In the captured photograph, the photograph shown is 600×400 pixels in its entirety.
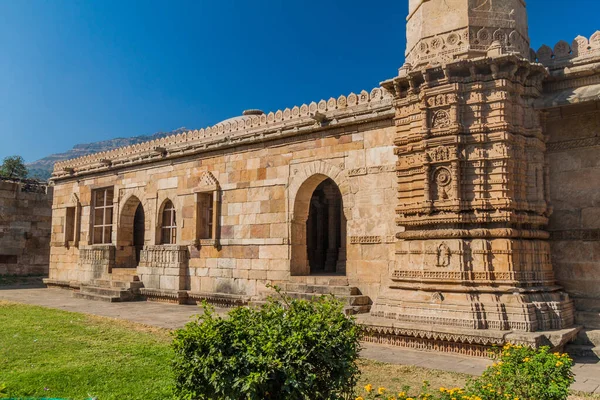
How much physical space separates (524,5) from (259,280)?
8.45 meters

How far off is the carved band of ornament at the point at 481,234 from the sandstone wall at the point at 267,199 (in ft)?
5.67

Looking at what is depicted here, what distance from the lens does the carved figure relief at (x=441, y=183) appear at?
8.66 metres

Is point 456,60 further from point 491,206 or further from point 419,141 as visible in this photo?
point 491,206

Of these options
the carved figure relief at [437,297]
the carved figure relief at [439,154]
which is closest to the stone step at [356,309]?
the carved figure relief at [437,297]

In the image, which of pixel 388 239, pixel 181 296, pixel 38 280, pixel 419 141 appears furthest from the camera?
pixel 38 280

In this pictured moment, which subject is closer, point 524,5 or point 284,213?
point 524,5

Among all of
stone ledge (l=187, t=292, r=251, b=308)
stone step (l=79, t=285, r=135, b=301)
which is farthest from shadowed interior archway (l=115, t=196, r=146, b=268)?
stone ledge (l=187, t=292, r=251, b=308)

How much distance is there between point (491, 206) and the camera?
327 inches

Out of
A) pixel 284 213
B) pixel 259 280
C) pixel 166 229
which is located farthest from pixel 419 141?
pixel 166 229

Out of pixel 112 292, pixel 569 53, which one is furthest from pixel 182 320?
pixel 569 53

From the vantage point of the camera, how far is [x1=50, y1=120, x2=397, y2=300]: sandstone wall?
423 inches

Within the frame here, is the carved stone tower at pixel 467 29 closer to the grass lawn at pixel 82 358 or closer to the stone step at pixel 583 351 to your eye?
the stone step at pixel 583 351

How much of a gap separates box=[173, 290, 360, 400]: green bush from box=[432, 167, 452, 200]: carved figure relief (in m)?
4.85

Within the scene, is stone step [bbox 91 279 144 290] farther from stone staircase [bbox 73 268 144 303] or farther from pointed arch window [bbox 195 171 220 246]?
pointed arch window [bbox 195 171 220 246]
